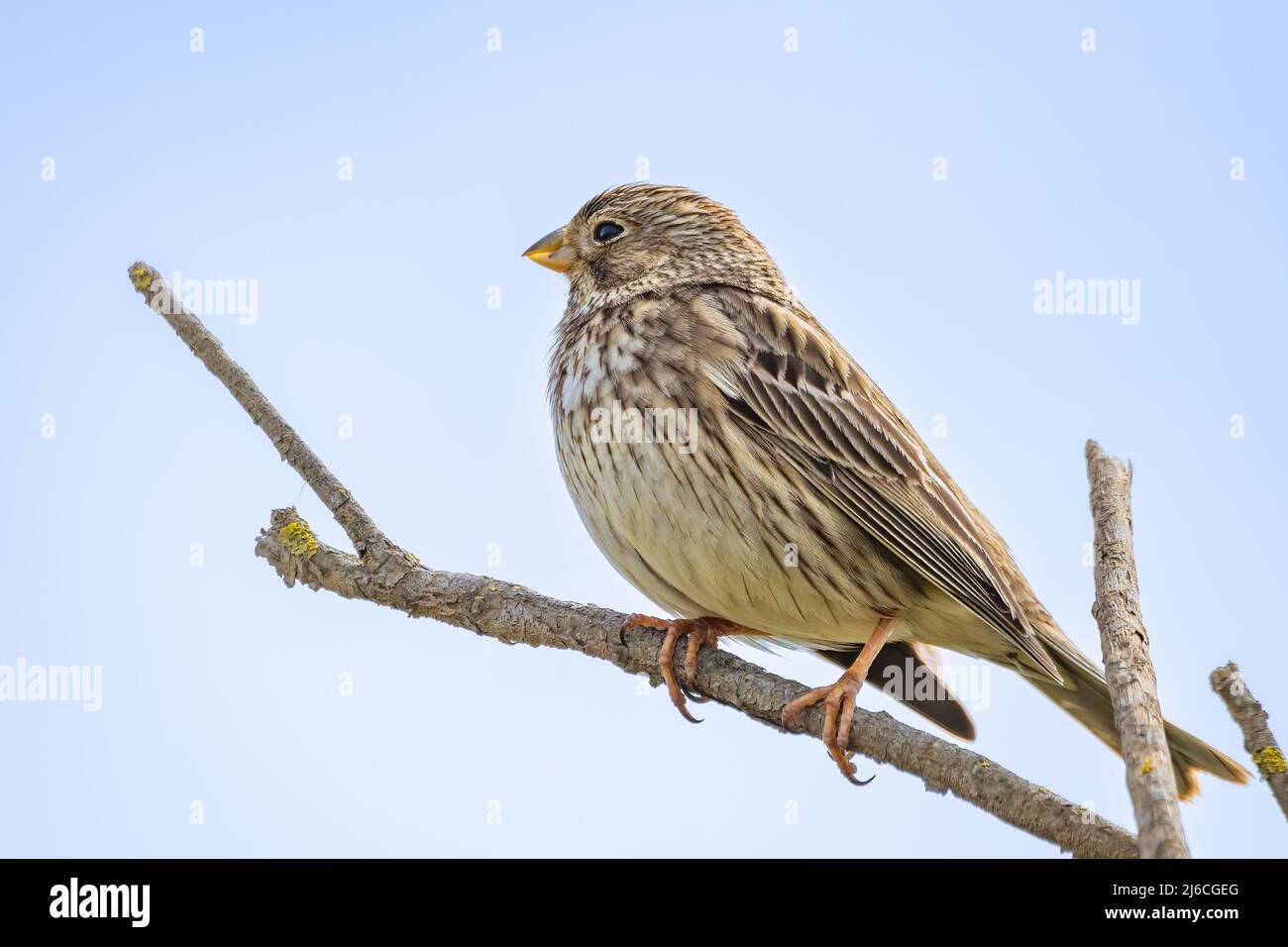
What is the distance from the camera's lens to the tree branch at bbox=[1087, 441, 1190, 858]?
9.86 ft

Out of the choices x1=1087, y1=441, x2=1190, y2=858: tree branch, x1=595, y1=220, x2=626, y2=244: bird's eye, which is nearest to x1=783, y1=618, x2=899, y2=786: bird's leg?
x1=1087, y1=441, x2=1190, y2=858: tree branch

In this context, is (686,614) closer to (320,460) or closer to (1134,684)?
(320,460)

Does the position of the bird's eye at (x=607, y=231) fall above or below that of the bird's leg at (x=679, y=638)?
above

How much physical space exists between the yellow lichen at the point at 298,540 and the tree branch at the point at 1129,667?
2934 mm

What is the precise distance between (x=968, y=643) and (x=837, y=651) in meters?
0.62

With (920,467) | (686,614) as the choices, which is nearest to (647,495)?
(686,614)

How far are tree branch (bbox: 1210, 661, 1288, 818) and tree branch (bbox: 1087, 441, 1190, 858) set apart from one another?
20 centimetres

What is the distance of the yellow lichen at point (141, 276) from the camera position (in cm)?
493

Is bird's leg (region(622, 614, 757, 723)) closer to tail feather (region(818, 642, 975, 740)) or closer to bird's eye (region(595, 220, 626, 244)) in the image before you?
tail feather (region(818, 642, 975, 740))

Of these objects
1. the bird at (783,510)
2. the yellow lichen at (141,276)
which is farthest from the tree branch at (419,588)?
the bird at (783,510)

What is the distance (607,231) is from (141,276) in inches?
94.1

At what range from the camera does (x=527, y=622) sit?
16.5ft

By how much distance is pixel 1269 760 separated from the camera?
3.71m

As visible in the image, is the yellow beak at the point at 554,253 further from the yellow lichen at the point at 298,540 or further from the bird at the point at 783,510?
the yellow lichen at the point at 298,540
